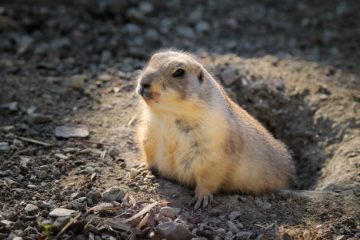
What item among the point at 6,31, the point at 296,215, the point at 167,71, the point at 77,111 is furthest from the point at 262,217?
the point at 6,31

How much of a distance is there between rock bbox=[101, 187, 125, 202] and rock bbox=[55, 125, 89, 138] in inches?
50.2

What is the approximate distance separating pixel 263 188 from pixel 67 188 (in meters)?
1.83

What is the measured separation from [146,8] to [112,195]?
14.7 ft

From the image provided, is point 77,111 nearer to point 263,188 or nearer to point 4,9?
point 263,188

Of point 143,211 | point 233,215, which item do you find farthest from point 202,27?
point 143,211

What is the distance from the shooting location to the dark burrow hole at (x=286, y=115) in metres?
6.70

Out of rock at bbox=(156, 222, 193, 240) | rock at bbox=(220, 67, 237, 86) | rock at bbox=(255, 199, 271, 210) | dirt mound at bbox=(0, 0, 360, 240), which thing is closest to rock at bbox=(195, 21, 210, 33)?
dirt mound at bbox=(0, 0, 360, 240)

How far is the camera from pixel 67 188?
16.2 ft

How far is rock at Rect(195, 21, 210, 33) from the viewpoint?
8.59 m

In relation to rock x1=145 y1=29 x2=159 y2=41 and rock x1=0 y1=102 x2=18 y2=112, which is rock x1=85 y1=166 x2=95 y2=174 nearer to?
rock x1=0 y1=102 x2=18 y2=112

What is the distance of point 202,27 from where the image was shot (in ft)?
28.3

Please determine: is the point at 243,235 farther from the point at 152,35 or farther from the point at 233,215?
the point at 152,35

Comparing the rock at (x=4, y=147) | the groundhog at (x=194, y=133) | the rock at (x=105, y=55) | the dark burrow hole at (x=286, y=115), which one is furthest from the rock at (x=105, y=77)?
the rock at (x=4, y=147)

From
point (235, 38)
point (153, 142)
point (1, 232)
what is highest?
point (235, 38)
